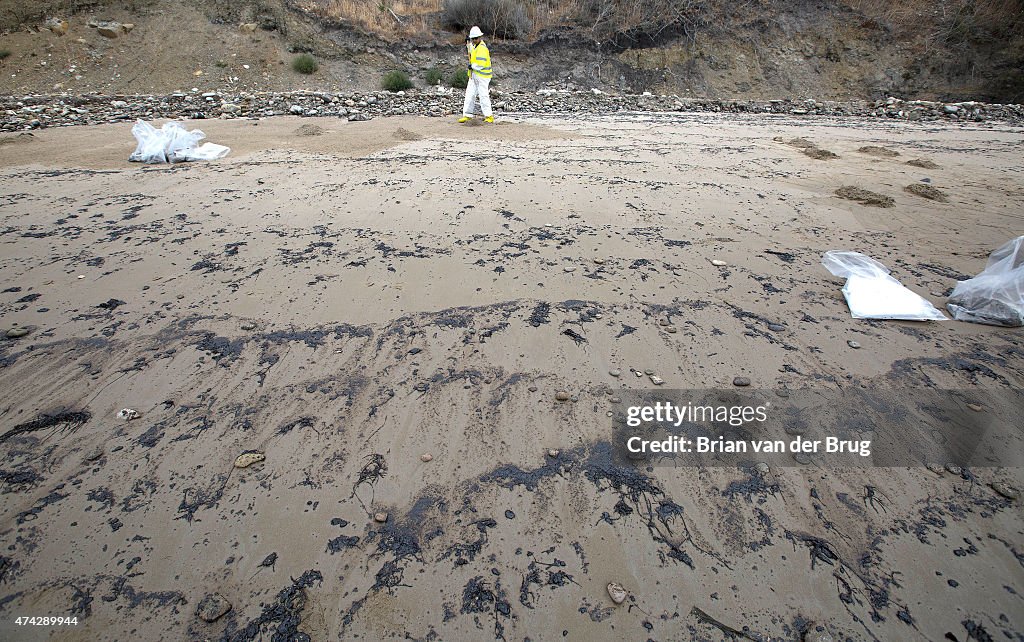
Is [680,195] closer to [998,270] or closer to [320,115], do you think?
[998,270]

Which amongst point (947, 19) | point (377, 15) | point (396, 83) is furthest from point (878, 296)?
point (947, 19)

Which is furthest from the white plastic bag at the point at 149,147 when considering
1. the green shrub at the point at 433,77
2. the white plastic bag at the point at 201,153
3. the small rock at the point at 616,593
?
the green shrub at the point at 433,77

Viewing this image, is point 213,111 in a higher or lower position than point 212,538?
higher

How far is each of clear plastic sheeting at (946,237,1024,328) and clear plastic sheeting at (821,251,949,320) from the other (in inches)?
6.3

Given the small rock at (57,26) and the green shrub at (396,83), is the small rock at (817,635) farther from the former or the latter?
the small rock at (57,26)

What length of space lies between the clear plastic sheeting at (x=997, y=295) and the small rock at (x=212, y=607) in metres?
3.86

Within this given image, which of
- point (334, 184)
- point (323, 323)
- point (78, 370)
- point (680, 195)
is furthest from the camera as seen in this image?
point (334, 184)

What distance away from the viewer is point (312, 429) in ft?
6.84

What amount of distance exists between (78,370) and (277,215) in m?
2.09

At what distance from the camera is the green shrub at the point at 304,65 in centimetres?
1395

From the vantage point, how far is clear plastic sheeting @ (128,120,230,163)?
18.5 feet

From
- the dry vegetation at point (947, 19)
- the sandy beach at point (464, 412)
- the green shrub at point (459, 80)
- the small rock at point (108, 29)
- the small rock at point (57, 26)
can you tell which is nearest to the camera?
the sandy beach at point (464, 412)

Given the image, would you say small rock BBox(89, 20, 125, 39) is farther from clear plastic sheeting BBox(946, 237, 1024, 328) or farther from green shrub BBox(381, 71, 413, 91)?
clear plastic sheeting BBox(946, 237, 1024, 328)

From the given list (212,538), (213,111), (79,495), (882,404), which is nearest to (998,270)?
(882,404)
